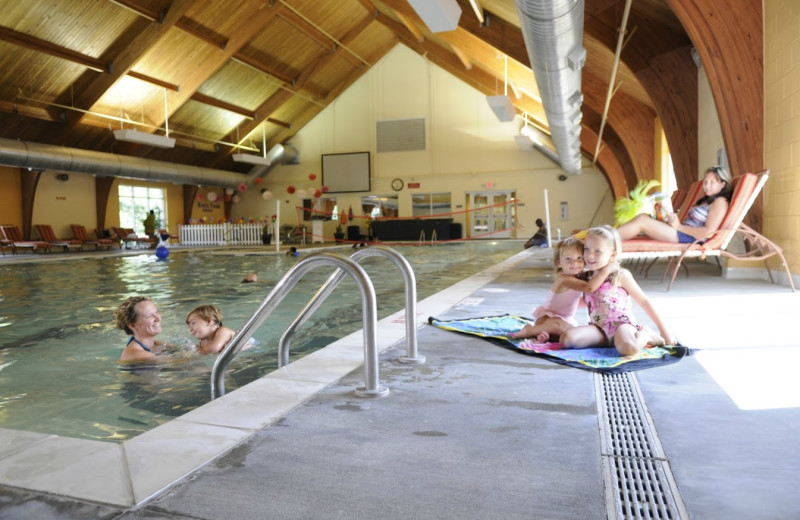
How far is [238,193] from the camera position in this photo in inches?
1098

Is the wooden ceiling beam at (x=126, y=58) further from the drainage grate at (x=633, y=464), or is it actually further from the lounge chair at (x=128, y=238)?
the drainage grate at (x=633, y=464)

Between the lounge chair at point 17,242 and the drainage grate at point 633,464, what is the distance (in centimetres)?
1686

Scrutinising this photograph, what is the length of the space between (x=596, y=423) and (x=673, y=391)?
0.52 m

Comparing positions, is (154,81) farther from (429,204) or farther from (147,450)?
(147,450)

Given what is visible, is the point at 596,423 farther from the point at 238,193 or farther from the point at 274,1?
the point at 238,193

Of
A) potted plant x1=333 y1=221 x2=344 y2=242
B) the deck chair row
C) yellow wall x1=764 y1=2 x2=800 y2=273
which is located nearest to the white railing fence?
the deck chair row

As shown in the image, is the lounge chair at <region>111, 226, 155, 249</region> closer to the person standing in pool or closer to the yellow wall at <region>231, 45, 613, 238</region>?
the yellow wall at <region>231, 45, 613, 238</region>

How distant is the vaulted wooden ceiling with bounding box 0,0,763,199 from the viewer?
8.54 meters

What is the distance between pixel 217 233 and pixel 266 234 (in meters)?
2.01

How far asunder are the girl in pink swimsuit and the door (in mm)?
21466

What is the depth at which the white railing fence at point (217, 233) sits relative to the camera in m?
21.1

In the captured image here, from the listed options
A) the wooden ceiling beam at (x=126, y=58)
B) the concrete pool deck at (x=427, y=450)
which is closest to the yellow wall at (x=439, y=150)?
the wooden ceiling beam at (x=126, y=58)

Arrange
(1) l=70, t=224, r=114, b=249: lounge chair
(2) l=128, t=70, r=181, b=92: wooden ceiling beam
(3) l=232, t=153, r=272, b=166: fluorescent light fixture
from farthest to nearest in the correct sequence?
(3) l=232, t=153, r=272, b=166: fluorescent light fixture < (1) l=70, t=224, r=114, b=249: lounge chair < (2) l=128, t=70, r=181, b=92: wooden ceiling beam

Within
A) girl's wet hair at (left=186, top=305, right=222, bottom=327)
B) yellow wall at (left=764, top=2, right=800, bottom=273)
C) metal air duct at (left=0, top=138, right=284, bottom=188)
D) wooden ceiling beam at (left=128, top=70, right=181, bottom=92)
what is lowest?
girl's wet hair at (left=186, top=305, right=222, bottom=327)
